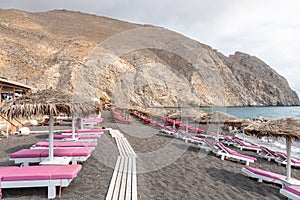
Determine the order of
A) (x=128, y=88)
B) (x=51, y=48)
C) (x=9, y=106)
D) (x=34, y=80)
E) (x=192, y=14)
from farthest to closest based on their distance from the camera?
1. (x=128, y=88)
2. (x=51, y=48)
3. (x=34, y=80)
4. (x=192, y=14)
5. (x=9, y=106)

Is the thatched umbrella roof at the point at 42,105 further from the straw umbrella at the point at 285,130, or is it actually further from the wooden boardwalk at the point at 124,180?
the straw umbrella at the point at 285,130

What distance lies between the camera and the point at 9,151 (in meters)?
7.32

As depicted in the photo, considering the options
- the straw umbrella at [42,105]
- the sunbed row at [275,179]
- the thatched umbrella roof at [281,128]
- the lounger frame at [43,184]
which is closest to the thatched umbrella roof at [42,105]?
the straw umbrella at [42,105]

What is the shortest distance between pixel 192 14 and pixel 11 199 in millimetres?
17776

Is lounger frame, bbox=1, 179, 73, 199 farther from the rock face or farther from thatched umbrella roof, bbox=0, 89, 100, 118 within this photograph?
the rock face

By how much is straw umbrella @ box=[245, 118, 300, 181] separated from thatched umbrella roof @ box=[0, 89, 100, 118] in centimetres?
431

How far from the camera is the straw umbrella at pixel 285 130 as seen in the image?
4863mm

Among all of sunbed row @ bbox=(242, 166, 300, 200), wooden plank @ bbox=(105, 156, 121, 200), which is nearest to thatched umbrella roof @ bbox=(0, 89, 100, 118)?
wooden plank @ bbox=(105, 156, 121, 200)

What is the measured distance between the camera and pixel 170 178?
521 cm

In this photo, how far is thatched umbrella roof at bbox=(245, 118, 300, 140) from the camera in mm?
4848

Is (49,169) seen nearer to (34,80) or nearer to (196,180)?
(196,180)

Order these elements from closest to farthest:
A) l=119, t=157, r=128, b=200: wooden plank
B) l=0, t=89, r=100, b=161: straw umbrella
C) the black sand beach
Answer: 1. l=119, t=157, r=128, b=200: wooden plank
2. the black sand beach
3. l=0, t=89, r=100, b=161: straw umbrella

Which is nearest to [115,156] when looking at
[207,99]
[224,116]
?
[224,116]

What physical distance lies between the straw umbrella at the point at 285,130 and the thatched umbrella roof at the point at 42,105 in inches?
170
